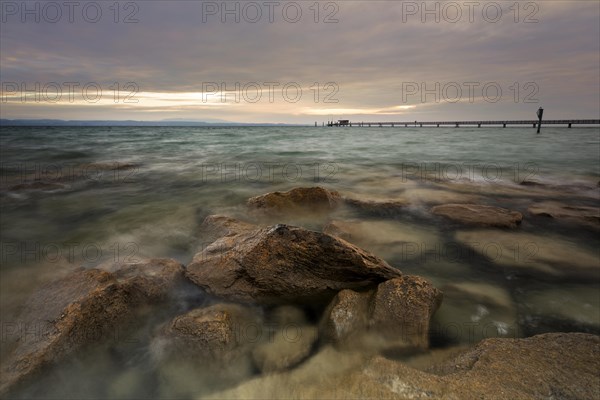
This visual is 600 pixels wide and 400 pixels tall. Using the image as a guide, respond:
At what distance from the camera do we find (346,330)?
11.1 feet

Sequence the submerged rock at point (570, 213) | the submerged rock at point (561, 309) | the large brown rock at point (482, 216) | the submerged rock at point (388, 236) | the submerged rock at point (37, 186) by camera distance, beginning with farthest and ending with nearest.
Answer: the submerged rock at point (37, 186), the submerged rock at point (570, 213), the large brown rock at point (482, 216), the submerged rock at point (388, 236), the submerged rock at point (561, 309)

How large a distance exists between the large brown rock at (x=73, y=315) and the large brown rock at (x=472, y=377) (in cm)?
155

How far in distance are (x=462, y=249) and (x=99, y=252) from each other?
6.64m

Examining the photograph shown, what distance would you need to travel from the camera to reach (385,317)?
344cm

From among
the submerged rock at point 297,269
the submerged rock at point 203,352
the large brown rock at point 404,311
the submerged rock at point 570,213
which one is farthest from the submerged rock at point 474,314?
the submerged rock at point 570,213

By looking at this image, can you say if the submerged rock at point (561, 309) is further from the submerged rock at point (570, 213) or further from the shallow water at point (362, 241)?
the submerged rock at point (570, 213)

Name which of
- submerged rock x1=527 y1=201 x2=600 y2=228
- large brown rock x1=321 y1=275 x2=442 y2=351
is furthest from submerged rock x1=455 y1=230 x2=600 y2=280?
large brown rock x1=321 y1=275 x2=442 y2=351

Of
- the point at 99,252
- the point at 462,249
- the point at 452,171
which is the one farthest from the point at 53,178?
the point at 452,171

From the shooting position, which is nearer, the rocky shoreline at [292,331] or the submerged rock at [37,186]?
the rocky shoreline at [292,331]

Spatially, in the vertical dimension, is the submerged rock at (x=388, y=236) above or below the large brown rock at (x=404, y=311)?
above

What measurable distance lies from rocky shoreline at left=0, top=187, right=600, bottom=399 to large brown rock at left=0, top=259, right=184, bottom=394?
0.01 meters

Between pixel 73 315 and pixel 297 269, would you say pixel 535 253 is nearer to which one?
pixel 297 269

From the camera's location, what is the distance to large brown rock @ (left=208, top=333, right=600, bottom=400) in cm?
260

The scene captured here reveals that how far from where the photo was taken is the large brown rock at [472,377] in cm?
260
